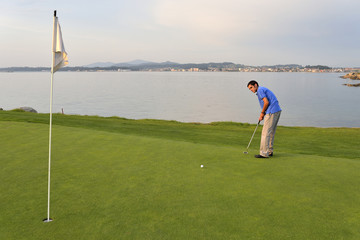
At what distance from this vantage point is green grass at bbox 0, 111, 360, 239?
4309 millimetres

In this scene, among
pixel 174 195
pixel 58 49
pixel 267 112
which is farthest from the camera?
pixel 267 112

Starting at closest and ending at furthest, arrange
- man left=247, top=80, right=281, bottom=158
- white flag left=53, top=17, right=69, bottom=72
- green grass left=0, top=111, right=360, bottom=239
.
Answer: green grass left=0, top=111, right=360, bottom=239 < white flag left=53, top=17, right=69, bottom=72 < man left=247, top=80, right=281, bottom=158

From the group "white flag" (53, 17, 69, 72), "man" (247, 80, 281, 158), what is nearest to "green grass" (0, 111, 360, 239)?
"man" (247, 80, 281, 158)

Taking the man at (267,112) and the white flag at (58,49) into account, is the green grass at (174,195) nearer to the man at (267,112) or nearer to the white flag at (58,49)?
the man at (267,112)

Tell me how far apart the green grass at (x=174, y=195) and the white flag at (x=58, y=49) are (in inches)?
92.9

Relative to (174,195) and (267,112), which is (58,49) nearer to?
(174,195)

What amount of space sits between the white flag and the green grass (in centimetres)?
236

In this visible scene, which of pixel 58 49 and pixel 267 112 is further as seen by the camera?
pixel 267 112

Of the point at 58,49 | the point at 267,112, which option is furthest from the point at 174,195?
the point at 267,112

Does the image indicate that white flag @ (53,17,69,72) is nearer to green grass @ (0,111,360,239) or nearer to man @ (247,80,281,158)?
green grass @ (0,111,360,239)

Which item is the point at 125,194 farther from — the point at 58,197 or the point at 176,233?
the point at 176,233

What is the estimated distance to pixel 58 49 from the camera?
15.5ft

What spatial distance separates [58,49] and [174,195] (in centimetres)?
316

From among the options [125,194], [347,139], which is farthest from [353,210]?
[347,139]
